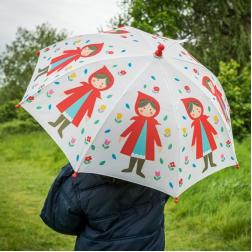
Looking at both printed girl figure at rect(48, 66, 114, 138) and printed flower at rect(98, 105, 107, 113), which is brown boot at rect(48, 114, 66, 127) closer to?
printed girl figure at rect(48, 66, 114, 138)

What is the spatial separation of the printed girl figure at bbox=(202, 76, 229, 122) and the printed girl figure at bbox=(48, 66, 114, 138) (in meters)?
0.47

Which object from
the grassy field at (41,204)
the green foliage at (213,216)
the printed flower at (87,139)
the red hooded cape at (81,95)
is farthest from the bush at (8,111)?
the printed flower at (87,139)

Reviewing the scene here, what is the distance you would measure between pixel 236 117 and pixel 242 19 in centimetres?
215

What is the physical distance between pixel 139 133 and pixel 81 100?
250 millimetres

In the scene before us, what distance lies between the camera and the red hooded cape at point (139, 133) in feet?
5.43

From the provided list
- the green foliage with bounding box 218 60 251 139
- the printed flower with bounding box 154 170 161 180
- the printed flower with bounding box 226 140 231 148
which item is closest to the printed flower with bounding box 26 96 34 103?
the printed flower with bounding box 154 170 161 180

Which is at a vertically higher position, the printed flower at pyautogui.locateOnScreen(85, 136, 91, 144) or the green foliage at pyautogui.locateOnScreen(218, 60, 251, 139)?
the printed flower at pyautogui.locateOnScreen(85, 136, 91, 144)

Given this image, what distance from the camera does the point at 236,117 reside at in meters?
7.08

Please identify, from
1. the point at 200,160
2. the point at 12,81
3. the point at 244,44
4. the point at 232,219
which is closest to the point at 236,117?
the point at 244,44

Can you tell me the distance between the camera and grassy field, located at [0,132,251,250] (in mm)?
3742

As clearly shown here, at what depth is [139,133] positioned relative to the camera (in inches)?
65.8

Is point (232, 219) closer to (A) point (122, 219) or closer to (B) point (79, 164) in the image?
(A) point (122, 219)

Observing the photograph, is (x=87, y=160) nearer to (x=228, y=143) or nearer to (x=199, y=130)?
(x=199, y=130)

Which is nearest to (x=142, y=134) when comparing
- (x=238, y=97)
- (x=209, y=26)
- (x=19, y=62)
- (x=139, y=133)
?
(x=139, y=133)
